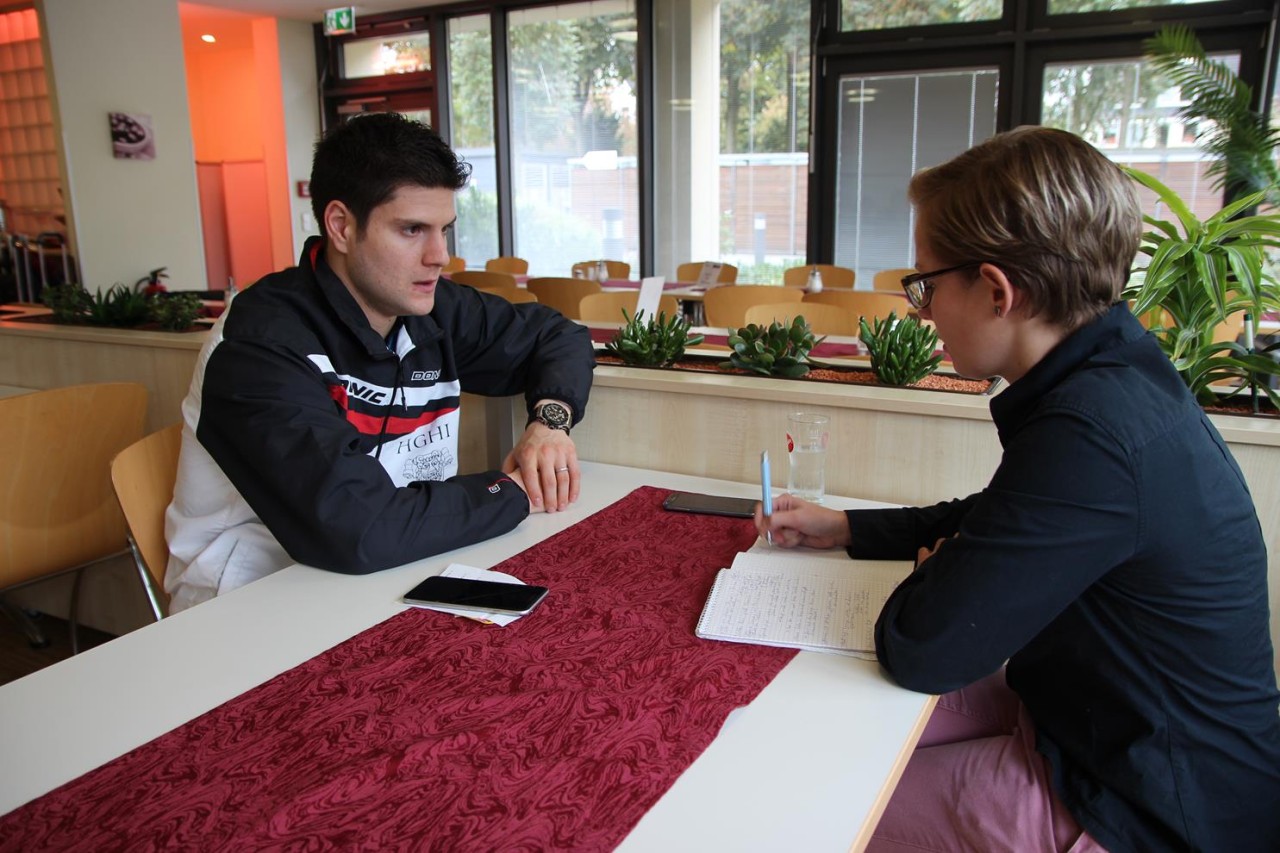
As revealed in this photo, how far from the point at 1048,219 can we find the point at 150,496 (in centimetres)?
158

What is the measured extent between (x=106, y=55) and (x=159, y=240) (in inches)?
46.6

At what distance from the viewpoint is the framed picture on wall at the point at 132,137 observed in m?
6.08

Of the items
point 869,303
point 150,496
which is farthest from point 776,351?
point 869,303

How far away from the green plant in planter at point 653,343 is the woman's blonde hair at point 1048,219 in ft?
3.64

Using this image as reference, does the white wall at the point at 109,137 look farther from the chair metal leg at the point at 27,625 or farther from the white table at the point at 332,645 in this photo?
the white table at the point at 332,645

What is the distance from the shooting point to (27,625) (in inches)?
107

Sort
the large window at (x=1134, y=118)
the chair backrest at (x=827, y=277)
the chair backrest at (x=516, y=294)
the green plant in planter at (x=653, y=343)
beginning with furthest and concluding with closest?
the chair backrest at (x=827, y=277)
the large window at (x=1134, y=118)
the chair backrest at (x=516, y=294)
the green plant in planter at (x=653, y=343)

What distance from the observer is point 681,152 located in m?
6.91

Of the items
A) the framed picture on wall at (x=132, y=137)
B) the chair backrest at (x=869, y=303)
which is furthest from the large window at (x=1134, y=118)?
the framed picture on wall at (x=132, y=137)

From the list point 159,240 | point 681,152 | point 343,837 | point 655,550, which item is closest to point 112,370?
point 655,550

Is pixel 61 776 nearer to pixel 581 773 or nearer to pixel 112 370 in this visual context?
pixel 581 773

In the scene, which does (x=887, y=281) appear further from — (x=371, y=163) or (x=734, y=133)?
(x=371, y=163)

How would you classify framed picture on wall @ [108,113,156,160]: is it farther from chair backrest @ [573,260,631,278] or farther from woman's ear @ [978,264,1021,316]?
woman's ear @ [978,264,1021,316]

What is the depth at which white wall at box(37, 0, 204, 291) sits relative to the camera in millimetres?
5840
